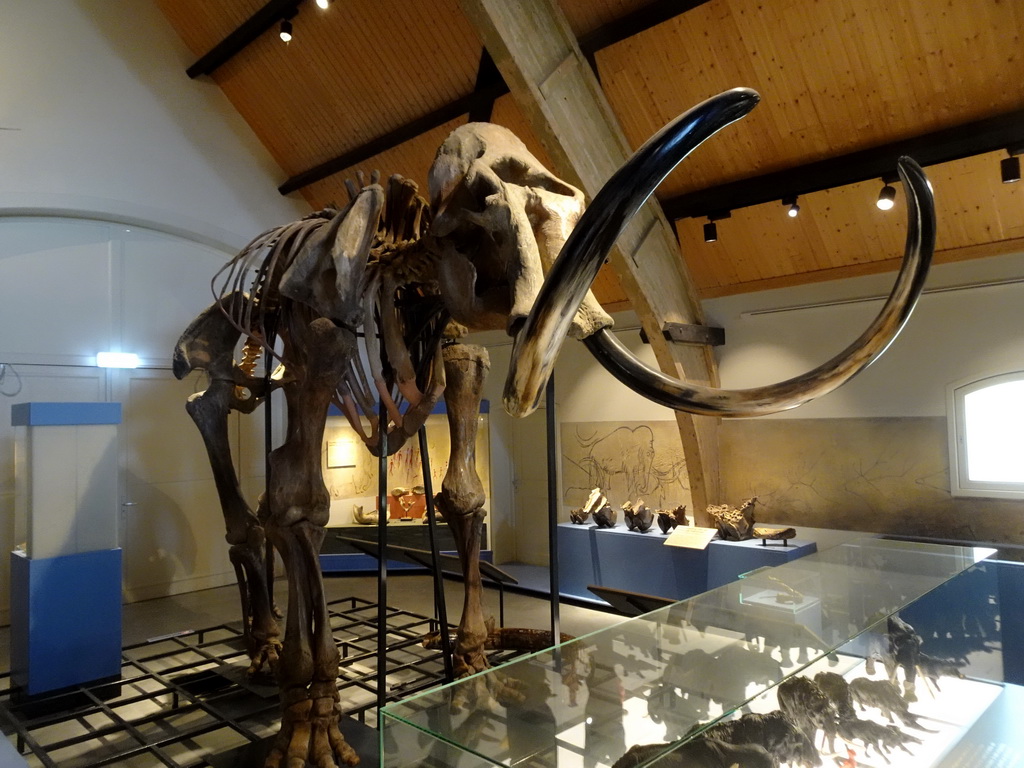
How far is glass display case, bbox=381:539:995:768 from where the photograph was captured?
138cm

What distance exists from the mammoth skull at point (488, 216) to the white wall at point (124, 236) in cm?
651

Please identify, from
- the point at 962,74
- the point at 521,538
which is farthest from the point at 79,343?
the point at 962,74

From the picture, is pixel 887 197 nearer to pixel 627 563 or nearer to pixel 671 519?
pixel 671 519

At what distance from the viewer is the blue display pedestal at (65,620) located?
4.51m

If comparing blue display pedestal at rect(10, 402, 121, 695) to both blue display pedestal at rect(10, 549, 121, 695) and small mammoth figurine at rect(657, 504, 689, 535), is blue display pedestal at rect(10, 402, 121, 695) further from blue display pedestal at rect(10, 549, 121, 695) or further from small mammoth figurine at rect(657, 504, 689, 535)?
small mammoth figurine at rect(657, 504, 689, 535)

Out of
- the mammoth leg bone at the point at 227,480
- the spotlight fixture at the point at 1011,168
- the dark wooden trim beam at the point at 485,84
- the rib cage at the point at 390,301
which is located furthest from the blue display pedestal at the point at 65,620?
the spotlight fixture at the point at 1011,168

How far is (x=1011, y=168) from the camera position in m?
5.08

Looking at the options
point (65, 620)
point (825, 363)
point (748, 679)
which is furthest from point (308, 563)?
point (65, 620)

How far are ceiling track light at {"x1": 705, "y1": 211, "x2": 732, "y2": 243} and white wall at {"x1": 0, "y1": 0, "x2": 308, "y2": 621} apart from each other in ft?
19.1

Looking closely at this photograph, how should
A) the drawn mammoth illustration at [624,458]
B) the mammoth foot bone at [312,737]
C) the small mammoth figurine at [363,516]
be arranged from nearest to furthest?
the mammoth foot bone at [312,737] → the drawn mammoth illustration at [624,458] → the small mammoth figurine at [363,516]

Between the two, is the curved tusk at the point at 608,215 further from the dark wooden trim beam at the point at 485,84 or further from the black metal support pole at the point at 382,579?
the dark wooden trim beam at the point at 485,84

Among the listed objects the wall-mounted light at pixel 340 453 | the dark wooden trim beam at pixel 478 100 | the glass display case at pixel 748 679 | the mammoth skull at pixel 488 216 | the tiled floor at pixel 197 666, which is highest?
the dark wooden trim beam at pixel 478 100

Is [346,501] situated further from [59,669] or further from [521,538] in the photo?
[59,669]

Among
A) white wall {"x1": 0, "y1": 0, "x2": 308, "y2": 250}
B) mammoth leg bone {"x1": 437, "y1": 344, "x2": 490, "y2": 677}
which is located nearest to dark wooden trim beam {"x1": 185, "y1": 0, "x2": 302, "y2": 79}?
white wall {"x1": 0, "y1": 0, "x2": 308, "y2": 250}
